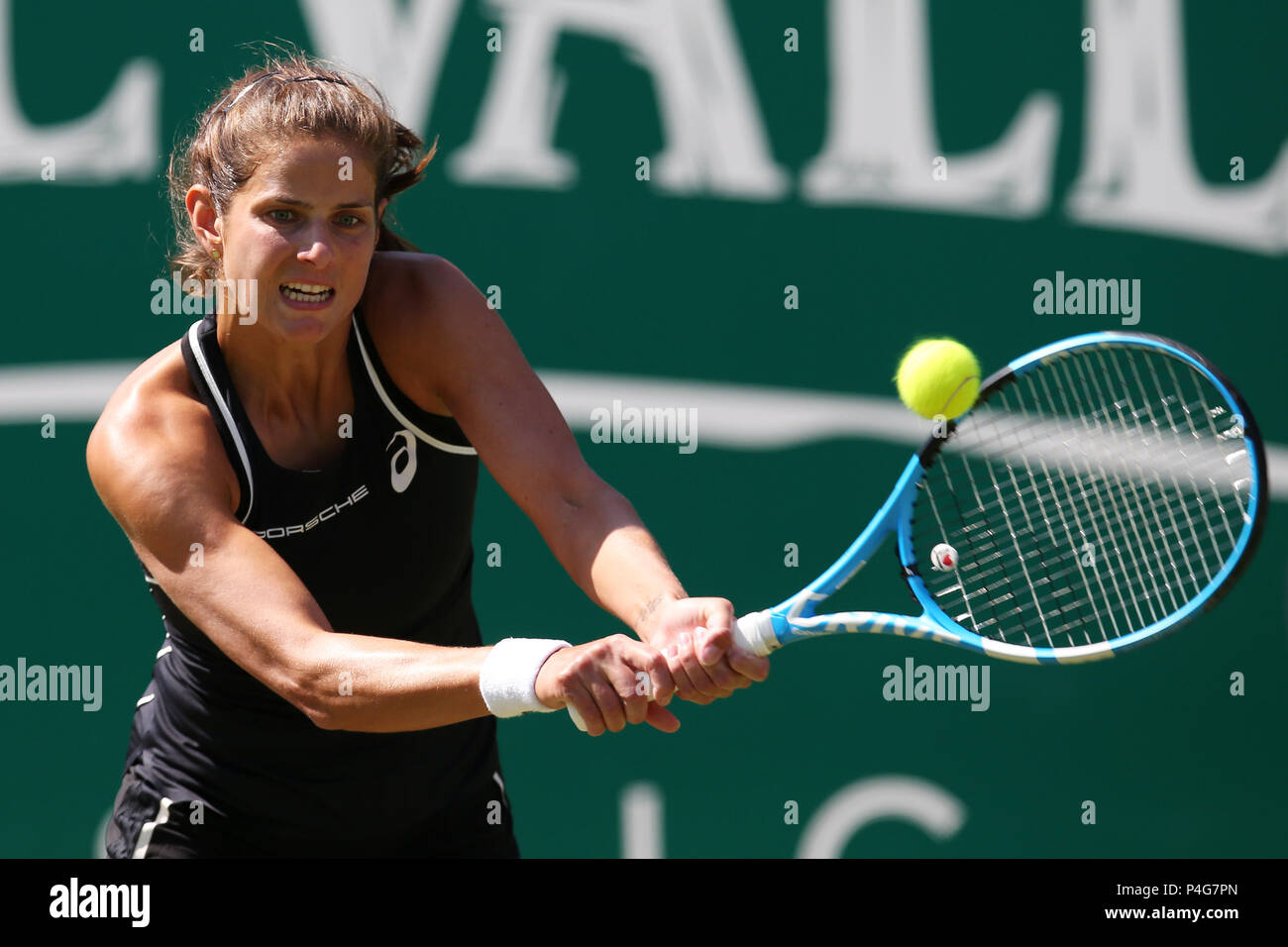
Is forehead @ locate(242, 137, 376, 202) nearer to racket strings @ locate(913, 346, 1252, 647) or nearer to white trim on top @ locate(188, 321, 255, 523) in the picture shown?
white trim on top @ locate(188, 321, 255, 523)

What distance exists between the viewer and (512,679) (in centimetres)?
185

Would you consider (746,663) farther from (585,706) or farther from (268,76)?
(268,76)

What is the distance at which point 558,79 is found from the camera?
11.7 ft

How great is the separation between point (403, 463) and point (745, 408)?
5.04 ft

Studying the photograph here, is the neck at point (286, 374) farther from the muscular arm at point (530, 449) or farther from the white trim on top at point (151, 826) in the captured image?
the white trim on top at point (151, 826)

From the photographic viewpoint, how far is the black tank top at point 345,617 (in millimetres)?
2203

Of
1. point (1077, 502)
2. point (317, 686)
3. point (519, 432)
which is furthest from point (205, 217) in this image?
point (1077, 502)

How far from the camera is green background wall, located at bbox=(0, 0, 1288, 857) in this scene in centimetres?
357

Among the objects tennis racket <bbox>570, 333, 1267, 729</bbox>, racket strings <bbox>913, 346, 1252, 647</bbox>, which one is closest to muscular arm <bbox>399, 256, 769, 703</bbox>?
tennis racket <bbox>570, 333, 1267, 729</bbox>

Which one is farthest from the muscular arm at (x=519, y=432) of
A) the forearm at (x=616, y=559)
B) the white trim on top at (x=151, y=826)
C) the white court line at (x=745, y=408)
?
the white court line at (x=745, y=408)
